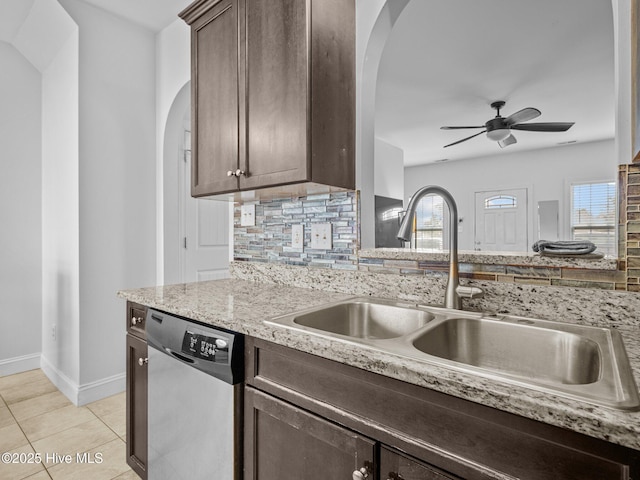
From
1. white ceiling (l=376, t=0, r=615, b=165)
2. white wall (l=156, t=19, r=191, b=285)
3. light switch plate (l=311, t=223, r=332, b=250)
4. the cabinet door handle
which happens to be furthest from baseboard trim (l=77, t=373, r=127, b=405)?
white ceiling (l=376, t=0, r=615, b=165)

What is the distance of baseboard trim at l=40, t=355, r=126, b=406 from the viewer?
7.77 feet

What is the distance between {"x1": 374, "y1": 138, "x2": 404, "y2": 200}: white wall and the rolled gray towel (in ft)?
13.4

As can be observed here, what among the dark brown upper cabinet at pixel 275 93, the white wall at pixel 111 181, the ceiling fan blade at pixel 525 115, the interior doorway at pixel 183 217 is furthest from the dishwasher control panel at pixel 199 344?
the ceiling fan blade at pixel 525 115

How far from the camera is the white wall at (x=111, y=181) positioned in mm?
2383

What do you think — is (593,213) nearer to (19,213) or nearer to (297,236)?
(297,236)

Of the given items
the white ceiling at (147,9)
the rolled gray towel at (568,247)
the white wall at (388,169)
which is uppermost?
the white ceiling at (147,9)

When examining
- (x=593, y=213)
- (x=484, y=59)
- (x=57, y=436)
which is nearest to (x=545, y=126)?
(x=484, y=59)

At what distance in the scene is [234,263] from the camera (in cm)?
202

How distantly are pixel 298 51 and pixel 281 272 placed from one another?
990 mm

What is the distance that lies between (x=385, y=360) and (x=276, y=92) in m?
1.10

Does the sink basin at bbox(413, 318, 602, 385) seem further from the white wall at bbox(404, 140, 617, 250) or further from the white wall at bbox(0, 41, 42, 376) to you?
the white wall at bbox(404, 140, 617, 250)

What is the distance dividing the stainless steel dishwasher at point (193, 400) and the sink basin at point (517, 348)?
578 mm

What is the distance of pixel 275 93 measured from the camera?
1385mm

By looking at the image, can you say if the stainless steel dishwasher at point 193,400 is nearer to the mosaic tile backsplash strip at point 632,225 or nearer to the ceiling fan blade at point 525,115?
the mosaic tile backsplash strip at point 632,225
